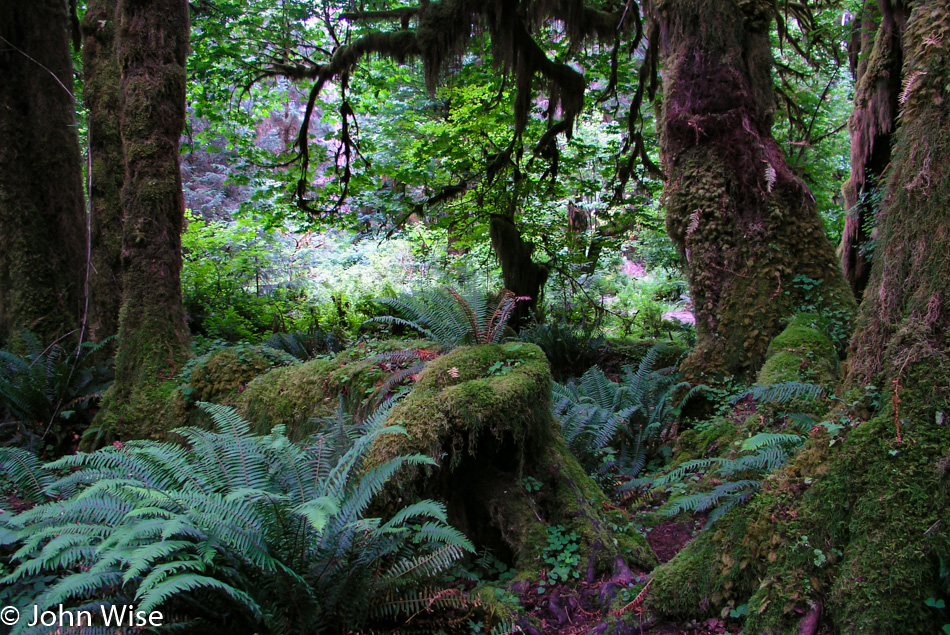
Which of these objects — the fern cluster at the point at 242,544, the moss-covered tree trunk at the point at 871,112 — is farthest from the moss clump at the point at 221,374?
the moss-covered tree trunk at the point at 871,112

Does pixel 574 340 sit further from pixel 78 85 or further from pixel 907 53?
pixel 78 85

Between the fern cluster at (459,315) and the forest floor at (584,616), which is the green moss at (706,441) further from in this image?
the fern cluster at (459,315)

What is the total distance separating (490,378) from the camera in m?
3.11

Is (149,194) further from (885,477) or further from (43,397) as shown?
(885,477)

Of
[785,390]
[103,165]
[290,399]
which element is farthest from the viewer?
Result: [103,165]

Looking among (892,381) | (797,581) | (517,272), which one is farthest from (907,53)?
(517,272)

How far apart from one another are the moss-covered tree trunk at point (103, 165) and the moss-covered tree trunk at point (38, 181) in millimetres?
419

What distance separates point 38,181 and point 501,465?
676 cm

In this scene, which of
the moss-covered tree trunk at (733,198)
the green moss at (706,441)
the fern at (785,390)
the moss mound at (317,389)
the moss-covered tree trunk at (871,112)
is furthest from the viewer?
the moss-covered tree trunk at (871,112)

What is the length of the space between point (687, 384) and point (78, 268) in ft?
23.4

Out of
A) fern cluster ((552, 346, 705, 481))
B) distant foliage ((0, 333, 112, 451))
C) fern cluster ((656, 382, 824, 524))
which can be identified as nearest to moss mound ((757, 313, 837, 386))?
fern cluster ((552, 346, 705, 481))

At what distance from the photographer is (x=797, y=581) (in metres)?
1.84

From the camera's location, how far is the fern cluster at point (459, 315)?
13.0ft

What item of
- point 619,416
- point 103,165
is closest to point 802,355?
point 619,416
